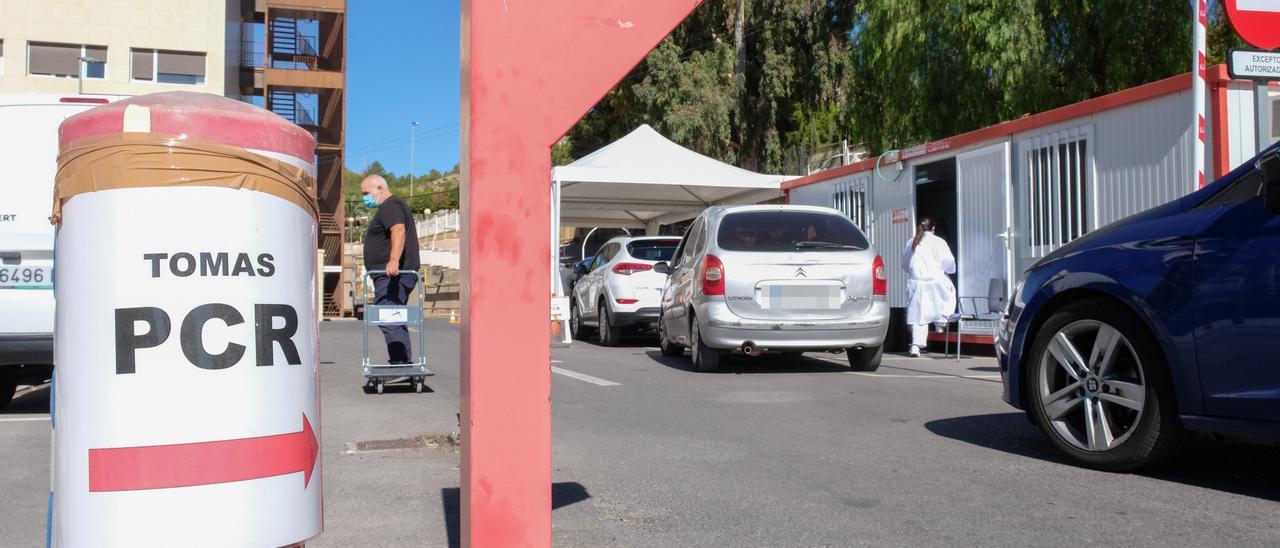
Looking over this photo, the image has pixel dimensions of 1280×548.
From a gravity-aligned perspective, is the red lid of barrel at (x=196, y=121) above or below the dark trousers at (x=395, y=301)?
above

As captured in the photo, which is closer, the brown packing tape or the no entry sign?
the brown packing tape

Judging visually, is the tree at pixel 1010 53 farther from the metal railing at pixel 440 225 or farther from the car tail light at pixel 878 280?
the metal railing at pixel 440 225

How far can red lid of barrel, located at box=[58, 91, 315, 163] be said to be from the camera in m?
2.49

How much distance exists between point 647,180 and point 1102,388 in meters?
12.7

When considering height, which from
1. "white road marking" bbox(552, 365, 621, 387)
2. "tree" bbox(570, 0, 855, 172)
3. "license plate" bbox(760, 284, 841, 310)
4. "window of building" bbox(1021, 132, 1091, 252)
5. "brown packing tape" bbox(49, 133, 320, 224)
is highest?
"tree" bbox(570, 0, 855, 172)

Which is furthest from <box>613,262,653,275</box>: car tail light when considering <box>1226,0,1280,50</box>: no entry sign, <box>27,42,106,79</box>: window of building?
<box>27,42,106,79</box>: window of building

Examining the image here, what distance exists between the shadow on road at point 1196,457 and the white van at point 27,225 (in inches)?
224

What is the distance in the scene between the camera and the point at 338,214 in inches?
1750

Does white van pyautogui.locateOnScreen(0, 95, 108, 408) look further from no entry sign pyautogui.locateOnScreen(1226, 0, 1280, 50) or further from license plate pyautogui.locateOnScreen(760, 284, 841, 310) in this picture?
no entry sign pyautogui.locateOnScreen(1226, 0, 1280, 50)

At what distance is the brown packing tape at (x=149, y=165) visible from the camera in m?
2.44

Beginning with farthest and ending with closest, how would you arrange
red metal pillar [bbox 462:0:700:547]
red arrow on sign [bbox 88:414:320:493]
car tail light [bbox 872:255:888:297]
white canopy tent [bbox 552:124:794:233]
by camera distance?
white canopy tent [bbox 552:124:794:233] → car tail light [bbox 872:255:888:297] → red metal pillar [bbox 462:0:700:547] → red arrow on sign [bbox 88:414:320:493]

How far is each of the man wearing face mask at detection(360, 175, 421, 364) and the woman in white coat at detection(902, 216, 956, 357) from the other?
5910 millimetres

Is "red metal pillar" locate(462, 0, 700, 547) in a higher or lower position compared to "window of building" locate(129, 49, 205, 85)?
lower

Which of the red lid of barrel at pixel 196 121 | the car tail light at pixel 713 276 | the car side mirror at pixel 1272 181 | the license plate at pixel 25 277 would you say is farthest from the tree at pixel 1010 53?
the red lid of barrel at pixel 196 121
